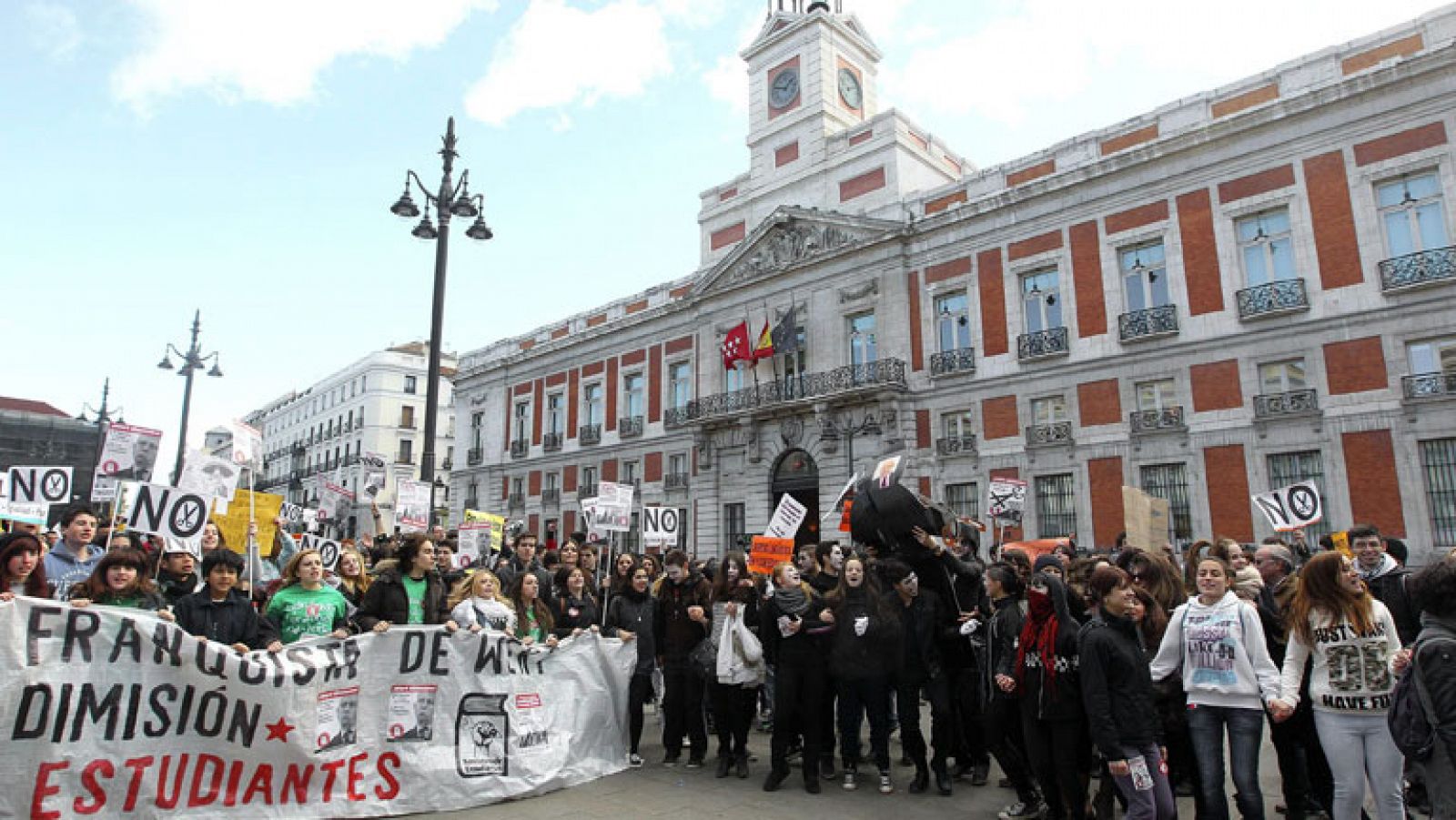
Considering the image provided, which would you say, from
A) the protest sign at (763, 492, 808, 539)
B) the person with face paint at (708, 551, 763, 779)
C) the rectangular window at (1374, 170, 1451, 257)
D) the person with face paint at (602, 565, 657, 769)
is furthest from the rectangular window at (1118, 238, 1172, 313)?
the person with face paint at (602, 565, 657, 769)

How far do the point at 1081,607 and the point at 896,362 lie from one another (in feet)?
61.3

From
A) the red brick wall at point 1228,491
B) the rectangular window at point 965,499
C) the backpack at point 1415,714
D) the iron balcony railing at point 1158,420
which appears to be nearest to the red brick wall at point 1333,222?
the iron balcony railing at point 1158,420

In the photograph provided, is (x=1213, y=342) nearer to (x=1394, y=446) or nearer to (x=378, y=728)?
(x=1394, y=446)

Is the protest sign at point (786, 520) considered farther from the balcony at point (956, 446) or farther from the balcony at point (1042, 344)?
the balcony at point (1042, 344)

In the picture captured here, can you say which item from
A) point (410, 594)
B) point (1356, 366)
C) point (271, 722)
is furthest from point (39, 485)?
point (1356, 366)

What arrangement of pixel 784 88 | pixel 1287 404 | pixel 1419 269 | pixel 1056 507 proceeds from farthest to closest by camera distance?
1. pixel 784 88
2. pixel 1056 507
3. pixel 1287 404
4. pixel 1419 269

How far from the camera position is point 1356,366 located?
1772 cm

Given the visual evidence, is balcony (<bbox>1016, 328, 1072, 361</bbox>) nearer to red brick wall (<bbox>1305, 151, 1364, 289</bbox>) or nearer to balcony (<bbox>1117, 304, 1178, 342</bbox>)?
balcony (<bbox>1117, 304, 1178, 342</bbox>)

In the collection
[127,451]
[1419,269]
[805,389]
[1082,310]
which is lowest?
[127,451]

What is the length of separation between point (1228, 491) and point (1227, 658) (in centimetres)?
1603

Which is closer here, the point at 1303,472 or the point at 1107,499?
the point at 1303,472

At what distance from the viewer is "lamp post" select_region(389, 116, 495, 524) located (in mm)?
12984

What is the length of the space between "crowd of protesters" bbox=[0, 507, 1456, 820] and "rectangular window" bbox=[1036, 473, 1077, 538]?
13.2 metres

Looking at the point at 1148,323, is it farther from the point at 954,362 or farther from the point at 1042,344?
the point at 954,362
